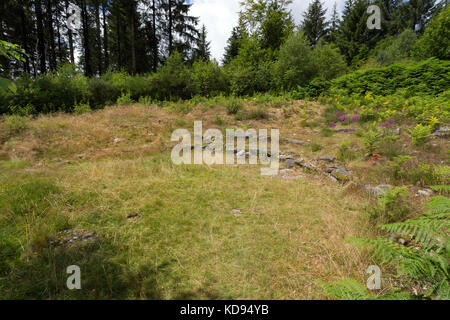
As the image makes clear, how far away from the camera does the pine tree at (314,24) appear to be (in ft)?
101

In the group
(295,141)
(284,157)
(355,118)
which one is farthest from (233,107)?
(355,118)

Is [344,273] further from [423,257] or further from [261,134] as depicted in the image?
[261,134]

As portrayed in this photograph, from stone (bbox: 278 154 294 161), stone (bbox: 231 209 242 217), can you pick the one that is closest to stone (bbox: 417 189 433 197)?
stone (bbox: 278 154 294 161)

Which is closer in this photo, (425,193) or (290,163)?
(425,193)

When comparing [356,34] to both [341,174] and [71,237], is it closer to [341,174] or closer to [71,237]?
[341,174]

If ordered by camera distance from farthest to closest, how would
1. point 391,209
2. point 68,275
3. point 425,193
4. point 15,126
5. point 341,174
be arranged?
point 15,126 → point 341,174 → point 425,193 → point 391,209 → point 68,275

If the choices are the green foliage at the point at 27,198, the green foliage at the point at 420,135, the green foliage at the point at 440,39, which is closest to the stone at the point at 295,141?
the green foliage at the point at 420,135

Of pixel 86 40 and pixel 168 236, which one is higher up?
pixel 86 40

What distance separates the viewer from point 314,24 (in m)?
31.1

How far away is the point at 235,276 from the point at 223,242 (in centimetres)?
50

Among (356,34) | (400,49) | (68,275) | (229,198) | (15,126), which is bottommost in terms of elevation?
(68,275)

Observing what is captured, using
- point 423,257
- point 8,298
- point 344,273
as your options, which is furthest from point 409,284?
point 8,298

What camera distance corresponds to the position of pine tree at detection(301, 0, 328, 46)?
101 feet
